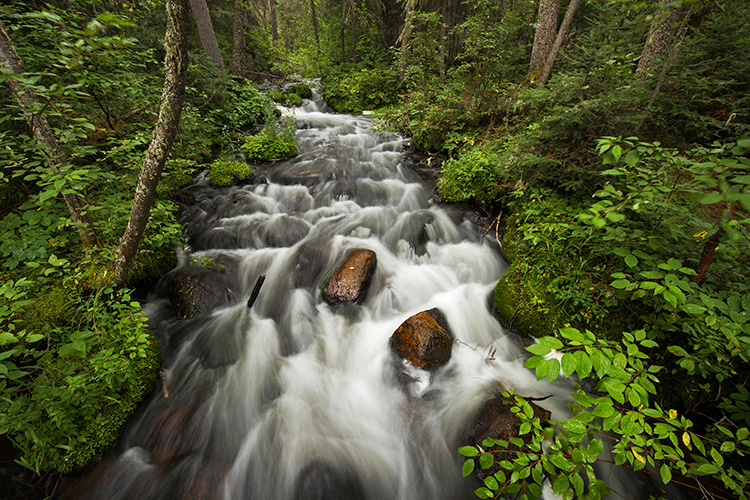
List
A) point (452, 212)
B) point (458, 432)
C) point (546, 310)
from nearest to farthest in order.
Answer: point (458, 432)
point (546, 310)
point (452, 212)

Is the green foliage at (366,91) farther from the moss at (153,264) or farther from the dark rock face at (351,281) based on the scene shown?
the moss at (153,264)

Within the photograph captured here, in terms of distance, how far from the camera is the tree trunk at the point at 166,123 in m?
2.58

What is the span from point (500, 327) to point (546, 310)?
0.74 metres

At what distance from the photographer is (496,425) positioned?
2.89 metres

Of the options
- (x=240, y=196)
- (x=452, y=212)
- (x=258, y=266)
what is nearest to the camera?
(x=258, y=266)

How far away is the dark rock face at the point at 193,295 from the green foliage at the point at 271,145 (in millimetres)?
4677

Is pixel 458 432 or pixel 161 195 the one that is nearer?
pixel 458 432

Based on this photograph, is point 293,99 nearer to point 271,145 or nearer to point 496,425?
point 271,145

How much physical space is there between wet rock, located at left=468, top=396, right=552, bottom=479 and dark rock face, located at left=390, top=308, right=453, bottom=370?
761 mm

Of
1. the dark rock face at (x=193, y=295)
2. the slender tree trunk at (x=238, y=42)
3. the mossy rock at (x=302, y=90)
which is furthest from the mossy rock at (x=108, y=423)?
the mossy rock at (x=302, y=90)

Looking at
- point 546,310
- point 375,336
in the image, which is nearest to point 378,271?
point 375,336

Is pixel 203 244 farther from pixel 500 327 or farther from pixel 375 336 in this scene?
pixel 500 327

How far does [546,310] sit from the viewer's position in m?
3.67

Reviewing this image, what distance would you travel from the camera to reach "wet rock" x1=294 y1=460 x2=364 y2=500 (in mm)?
2820
